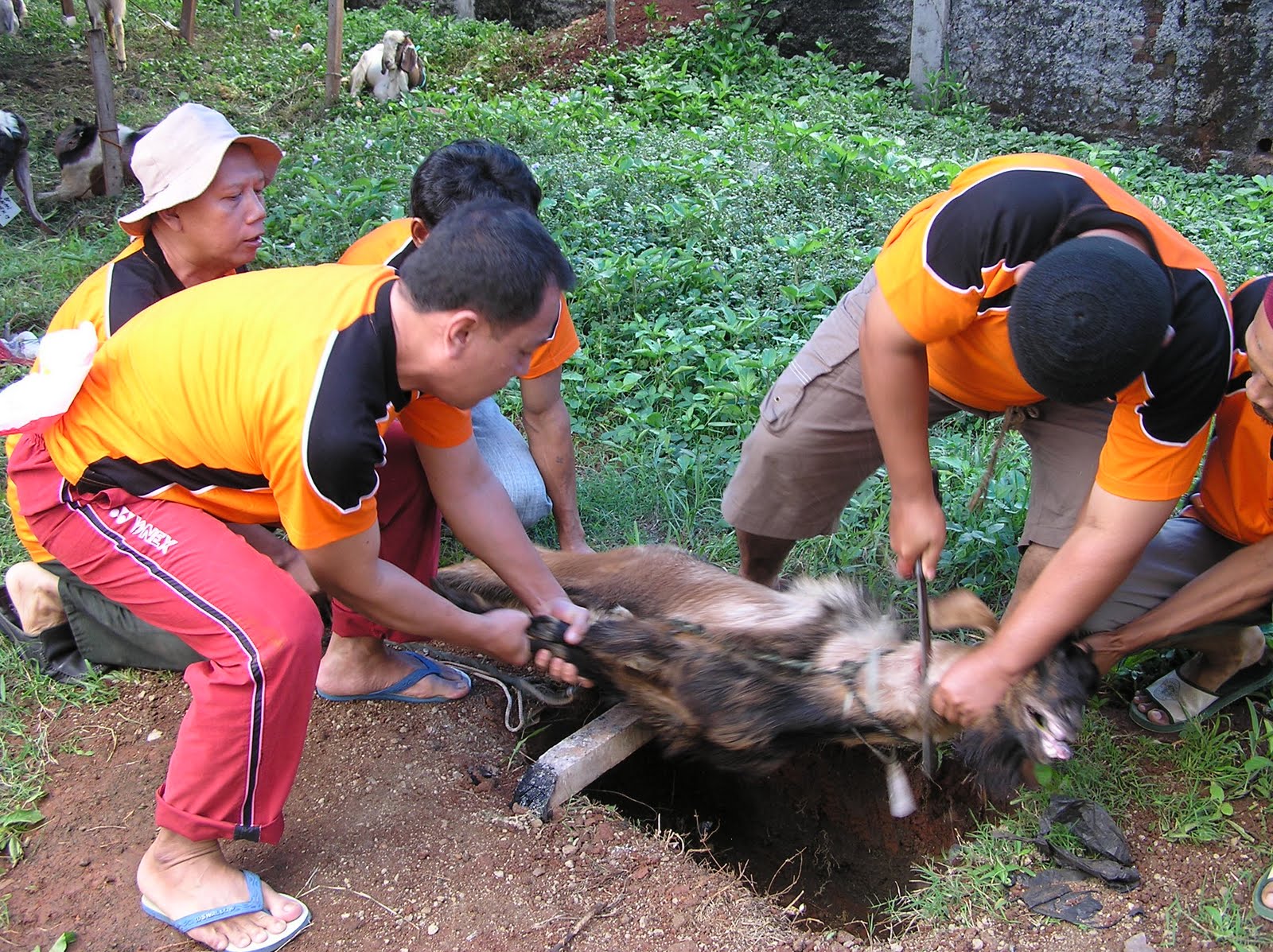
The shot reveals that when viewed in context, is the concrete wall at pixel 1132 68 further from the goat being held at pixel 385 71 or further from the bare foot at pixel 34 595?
the bare foot at pixel 34 595

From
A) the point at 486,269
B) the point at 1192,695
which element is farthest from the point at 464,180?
the point at 1192,695

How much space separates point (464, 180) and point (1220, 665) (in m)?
2.75

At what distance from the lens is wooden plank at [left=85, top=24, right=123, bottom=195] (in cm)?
648

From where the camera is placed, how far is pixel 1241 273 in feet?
16.8

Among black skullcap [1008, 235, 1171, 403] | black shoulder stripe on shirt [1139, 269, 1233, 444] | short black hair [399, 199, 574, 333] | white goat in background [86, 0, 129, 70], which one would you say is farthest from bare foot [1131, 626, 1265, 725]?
white goat in background [86, 0, 129, 70]

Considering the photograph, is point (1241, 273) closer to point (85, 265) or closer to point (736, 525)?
point (736, 525)

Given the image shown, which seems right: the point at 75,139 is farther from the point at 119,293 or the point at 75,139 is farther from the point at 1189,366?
the point at 1189,366

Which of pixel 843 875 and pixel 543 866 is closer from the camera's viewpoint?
pixel 543 866

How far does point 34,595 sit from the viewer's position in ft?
10.6

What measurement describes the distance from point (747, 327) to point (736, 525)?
4.86ft

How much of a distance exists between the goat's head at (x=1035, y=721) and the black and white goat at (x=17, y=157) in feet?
21.1

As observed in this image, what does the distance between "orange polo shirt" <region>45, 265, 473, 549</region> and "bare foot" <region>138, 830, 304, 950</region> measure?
31.3 inches

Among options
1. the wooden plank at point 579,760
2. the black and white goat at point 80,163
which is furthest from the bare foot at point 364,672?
the black and white goat at point 80,163

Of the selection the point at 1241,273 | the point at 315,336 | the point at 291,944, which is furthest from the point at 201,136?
the point at 1241,273
